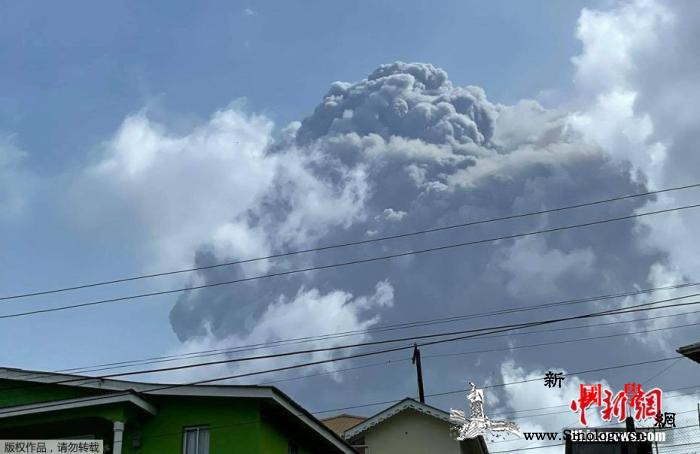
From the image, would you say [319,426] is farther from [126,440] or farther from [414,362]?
[414,362]

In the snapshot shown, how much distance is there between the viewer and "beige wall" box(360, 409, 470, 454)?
48.7 meters

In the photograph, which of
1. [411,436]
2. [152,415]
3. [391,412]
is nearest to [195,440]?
[152,415]

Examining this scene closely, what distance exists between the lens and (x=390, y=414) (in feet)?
162

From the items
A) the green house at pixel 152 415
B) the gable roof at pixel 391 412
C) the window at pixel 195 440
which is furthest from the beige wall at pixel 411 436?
the window at pixel 195 440

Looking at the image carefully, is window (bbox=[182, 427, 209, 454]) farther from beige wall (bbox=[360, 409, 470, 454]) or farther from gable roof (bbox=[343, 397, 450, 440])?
beige wall (bbox=[360, 409, 470, 454])

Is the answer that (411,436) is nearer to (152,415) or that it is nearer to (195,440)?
(195,440)

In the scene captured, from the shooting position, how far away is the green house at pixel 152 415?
29.3 meters

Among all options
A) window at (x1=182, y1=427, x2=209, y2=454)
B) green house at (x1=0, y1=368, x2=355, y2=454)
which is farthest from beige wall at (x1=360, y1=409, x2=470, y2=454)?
window at (x1=182, y1=427, x2=209, y2=454)

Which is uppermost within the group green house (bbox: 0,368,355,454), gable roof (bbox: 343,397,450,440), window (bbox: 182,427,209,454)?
gable roof (bbox: 343,397,450,440)

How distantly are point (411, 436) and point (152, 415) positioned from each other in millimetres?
22243

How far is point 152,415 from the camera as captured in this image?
30.2 m

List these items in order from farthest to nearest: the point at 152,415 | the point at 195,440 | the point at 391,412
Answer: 1. the point at 391,412
2. the point at 152,415
3. the point at 195,440

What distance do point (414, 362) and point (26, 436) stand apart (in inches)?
1406

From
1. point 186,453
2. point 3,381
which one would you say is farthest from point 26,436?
point 186,453
